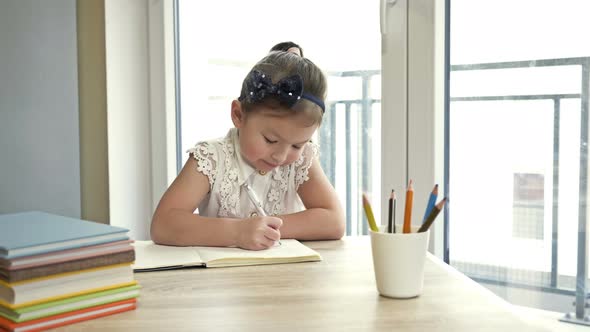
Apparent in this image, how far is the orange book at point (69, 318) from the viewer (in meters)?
0.70

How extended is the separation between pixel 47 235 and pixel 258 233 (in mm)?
443

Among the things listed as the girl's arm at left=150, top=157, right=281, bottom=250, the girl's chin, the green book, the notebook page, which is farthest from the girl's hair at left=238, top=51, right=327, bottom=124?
the green book

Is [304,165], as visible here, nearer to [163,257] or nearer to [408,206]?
[163,257]

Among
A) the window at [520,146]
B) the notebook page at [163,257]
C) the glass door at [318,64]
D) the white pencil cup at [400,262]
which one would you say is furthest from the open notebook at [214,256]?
the glass door at [318,64]

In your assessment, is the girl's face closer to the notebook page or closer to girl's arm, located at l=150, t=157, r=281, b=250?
girl's arm, located at l=150, t=157, r=281, b=250

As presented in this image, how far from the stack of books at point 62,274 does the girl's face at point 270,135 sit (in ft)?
1.87

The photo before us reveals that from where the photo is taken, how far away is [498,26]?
5.14 ft

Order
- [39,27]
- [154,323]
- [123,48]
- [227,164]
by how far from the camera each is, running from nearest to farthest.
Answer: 1. [154,323]
2. [227,164]
3. [39,27]
4. [123,48]

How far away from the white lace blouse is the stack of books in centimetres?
68

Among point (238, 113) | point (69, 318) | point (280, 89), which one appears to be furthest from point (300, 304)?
point (238, 113)

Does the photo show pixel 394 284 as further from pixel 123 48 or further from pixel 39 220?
pixel 123 48

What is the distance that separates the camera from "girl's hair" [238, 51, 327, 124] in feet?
4.28

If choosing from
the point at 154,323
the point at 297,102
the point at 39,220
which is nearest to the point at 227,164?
the point at 297,102

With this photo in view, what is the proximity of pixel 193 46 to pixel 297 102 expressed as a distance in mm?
1308
